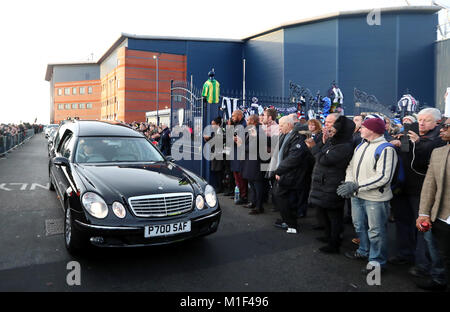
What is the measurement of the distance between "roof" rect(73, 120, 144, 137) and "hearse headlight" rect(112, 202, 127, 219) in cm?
218

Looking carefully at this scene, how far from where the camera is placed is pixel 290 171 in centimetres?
558

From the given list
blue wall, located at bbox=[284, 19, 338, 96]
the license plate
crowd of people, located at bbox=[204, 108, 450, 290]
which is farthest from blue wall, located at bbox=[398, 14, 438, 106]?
the license plate

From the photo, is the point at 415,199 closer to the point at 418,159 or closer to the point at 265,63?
the point at 418,159

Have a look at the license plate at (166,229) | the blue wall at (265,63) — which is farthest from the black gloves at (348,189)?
the blue wall at (265,63)

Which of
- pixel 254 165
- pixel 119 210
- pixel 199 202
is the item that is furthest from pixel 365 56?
pixel 119 210

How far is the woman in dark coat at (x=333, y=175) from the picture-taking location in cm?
452

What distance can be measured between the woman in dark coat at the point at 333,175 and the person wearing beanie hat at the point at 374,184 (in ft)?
0.92

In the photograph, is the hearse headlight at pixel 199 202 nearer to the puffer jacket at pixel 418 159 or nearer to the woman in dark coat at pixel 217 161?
the puffer jacket at pixel 418 159

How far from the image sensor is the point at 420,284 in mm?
3697

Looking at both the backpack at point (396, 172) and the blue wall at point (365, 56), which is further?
the blue wall at point (365, 56)

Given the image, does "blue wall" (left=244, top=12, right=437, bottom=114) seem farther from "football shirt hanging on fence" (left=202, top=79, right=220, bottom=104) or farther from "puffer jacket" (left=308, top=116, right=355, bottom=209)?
"puffer jacket" (left=308, top=116, right=355, bottom=209)
